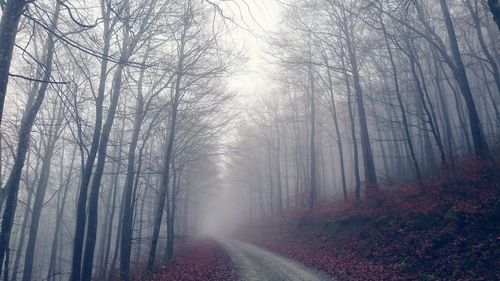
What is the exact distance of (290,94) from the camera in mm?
31031

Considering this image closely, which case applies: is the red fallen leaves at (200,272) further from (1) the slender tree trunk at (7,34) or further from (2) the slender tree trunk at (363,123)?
(2) the slender tree trunk at (363,123)

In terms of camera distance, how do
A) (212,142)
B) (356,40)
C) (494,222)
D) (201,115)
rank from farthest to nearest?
1. (212,142)
2. (356,40)
3. (201,115)
4. (494,222)

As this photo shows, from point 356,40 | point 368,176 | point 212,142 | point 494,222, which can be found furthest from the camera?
point 212,142

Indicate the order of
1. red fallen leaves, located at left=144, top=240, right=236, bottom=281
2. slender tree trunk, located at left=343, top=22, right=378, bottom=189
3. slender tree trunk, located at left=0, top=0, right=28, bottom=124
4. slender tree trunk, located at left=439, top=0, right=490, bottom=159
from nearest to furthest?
slender tree trunk, located at left=0, top=0, right=28, bottom=124, red fallen leaves, located at left=144, top=240, right=236, bottom=281, slender tree trunk, located at left=439, top=0, right=490, bottom=159, slender tree trunk, located at left=343, top=22, right=378, bottom=189

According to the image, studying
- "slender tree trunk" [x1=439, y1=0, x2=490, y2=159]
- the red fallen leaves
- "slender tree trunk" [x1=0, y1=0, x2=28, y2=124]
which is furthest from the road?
"slender tree trunk" [x1=0, y1=0, x2=28, y2=124]

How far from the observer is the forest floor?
8.91 m

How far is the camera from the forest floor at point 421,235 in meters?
8.91

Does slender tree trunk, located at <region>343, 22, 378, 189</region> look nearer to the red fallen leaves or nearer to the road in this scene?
the road

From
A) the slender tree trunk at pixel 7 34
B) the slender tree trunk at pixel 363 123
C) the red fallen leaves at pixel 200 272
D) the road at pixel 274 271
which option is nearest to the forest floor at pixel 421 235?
the road at pixel 274 271

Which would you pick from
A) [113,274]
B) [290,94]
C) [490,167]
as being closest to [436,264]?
[490,167]

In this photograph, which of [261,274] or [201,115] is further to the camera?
[201,115]

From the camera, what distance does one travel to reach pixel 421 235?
442 inches

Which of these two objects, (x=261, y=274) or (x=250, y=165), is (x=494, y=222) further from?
(x=250, y=165)

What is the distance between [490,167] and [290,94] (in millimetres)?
20268
